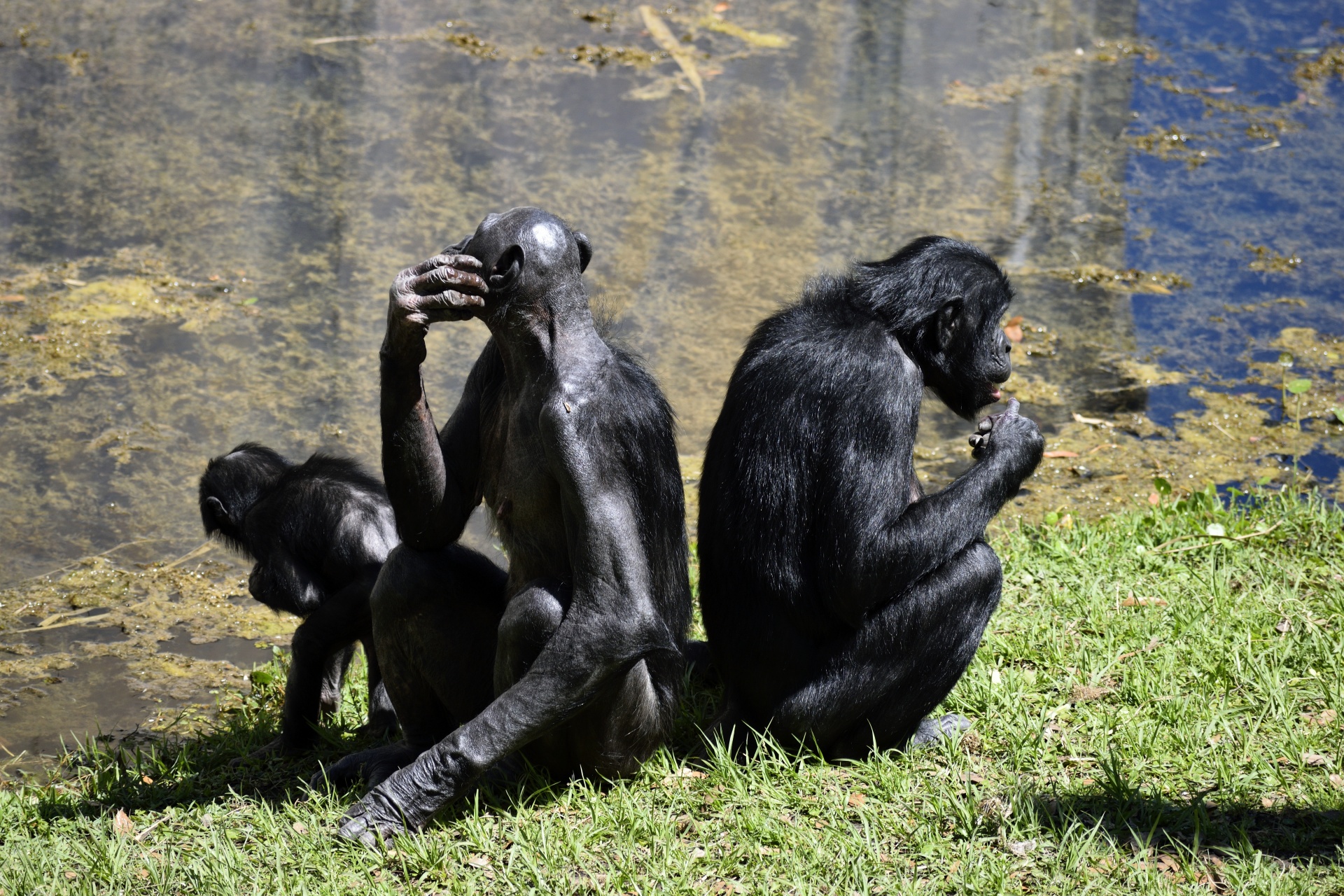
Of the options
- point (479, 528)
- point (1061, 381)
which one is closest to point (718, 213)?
point (1061, 381)

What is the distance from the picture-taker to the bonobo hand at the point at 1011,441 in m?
4.15

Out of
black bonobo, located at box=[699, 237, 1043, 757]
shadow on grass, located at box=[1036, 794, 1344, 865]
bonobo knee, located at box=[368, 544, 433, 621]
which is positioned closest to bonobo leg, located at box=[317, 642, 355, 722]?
bonobo knee, located at box=[368, 544, 433, 621]

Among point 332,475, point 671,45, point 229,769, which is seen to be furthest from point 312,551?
point 671,45

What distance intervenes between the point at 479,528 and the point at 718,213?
11.3ft

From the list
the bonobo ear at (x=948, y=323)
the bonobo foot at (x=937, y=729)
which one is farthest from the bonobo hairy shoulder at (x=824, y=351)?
the bonobo foot at (x=937, y=729)

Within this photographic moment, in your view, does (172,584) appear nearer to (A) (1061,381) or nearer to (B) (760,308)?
(B) (760,308)

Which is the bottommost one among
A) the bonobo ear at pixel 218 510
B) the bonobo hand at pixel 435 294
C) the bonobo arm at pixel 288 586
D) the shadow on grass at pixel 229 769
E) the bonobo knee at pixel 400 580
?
the shadow on grass at pixel 229 769

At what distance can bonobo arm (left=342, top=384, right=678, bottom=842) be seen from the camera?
3617mm

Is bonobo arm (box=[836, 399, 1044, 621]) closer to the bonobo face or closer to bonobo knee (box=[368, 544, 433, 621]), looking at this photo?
the bonobo face

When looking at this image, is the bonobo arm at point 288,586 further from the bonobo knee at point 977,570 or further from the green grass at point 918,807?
the bonobo knee at point 977,570

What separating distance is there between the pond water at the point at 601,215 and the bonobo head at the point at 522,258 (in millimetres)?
2495

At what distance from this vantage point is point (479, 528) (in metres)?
6.56

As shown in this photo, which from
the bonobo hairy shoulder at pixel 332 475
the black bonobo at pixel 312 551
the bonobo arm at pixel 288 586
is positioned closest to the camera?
the black bonobo at pixel 312 551

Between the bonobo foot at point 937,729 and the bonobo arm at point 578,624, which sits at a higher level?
the bonobo arm at point 578,624
